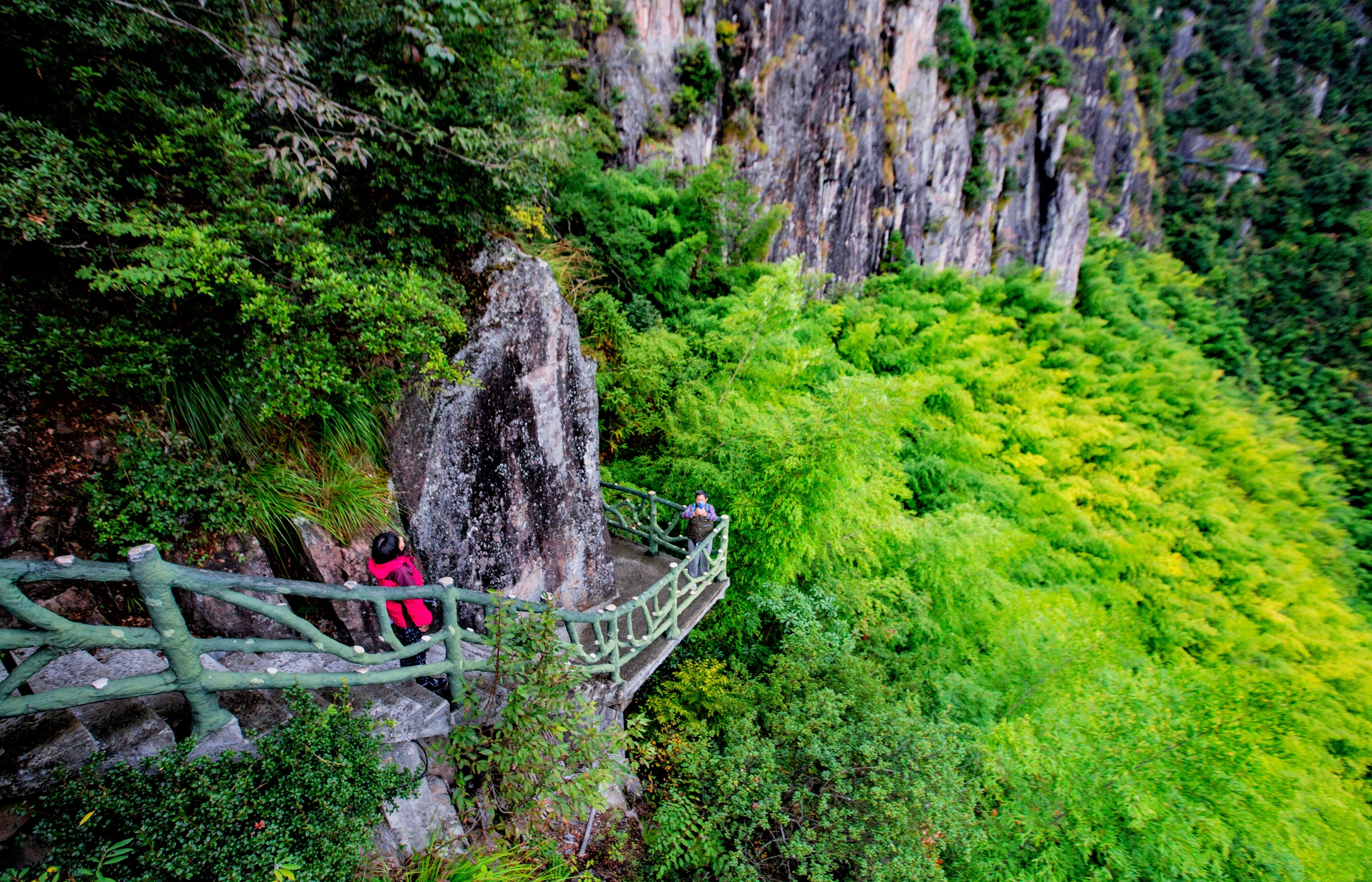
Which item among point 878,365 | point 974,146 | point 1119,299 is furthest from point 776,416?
point 1119,299

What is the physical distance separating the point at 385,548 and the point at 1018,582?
12.2 metres

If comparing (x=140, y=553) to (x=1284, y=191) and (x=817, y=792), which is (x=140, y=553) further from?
(x=1284, y=191)

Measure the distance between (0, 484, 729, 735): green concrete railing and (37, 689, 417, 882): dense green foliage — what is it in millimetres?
201

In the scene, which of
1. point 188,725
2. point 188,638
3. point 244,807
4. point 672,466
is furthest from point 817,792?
point 188,638

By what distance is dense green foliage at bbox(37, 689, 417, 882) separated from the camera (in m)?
1.60

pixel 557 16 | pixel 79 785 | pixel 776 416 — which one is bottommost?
pixel 776 416

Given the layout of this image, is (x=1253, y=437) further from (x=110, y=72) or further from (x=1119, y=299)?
(x=110, y=72)

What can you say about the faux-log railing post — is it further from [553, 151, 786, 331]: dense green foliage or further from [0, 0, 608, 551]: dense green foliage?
[553, 151, 786, 331]: dense green foliage

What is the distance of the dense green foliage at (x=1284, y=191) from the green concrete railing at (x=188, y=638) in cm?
4815

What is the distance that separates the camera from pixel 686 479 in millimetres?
6969

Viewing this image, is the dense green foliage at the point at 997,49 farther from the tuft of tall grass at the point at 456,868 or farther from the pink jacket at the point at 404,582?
the tuft of tall grass at the point at 456,868

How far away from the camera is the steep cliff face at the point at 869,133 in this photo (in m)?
12.3

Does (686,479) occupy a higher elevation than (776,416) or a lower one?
lower

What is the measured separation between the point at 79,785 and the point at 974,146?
2822cm
